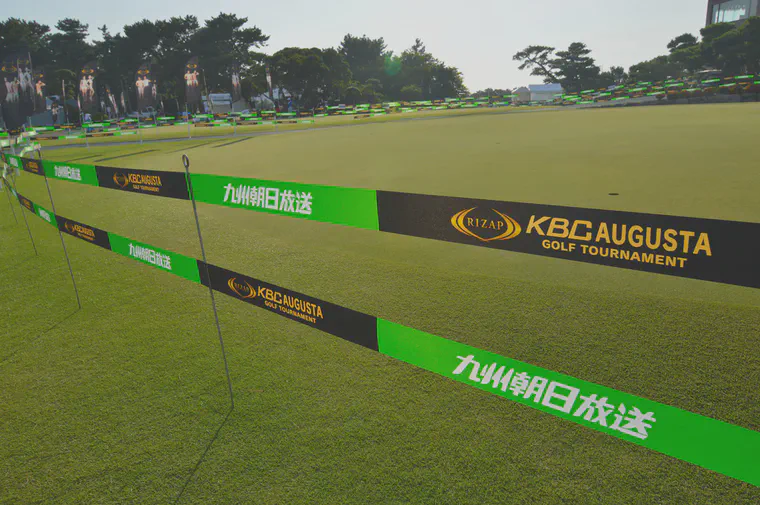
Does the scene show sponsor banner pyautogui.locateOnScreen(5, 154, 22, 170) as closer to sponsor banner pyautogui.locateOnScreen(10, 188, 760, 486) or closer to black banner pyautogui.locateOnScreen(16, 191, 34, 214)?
black banner pyautogui.locateOnScreen(16, 191, 34, 214)

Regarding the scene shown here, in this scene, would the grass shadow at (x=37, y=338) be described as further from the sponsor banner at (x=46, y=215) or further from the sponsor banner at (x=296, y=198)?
the sponsor banner at (x=296, y=198)

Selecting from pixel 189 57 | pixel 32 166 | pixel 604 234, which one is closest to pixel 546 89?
pixel 189 57

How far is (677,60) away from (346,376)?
3487 inches

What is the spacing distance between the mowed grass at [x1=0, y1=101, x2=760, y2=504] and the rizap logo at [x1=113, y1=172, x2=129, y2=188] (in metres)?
1.31

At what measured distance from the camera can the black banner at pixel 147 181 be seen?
3.21 metres

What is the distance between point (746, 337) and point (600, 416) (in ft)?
8.53

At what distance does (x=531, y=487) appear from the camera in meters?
2.23

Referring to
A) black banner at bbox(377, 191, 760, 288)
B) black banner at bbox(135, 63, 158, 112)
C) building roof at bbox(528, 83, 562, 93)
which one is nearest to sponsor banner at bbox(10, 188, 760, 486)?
black banner at bbox(377, 191, 760, 288)

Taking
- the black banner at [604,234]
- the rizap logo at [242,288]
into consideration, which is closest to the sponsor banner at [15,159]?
the rizap logo at [242,288]

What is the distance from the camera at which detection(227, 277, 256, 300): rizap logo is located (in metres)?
3.10

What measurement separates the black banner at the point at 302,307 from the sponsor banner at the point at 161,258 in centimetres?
16

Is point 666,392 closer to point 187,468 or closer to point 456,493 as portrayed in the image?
point 456,493

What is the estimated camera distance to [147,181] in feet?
11.5

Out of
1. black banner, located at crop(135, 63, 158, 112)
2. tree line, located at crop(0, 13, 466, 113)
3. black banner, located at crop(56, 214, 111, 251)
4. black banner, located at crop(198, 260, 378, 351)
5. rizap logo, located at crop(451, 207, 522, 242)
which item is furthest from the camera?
tree line, located at crop(0, 13, 466, 113)
